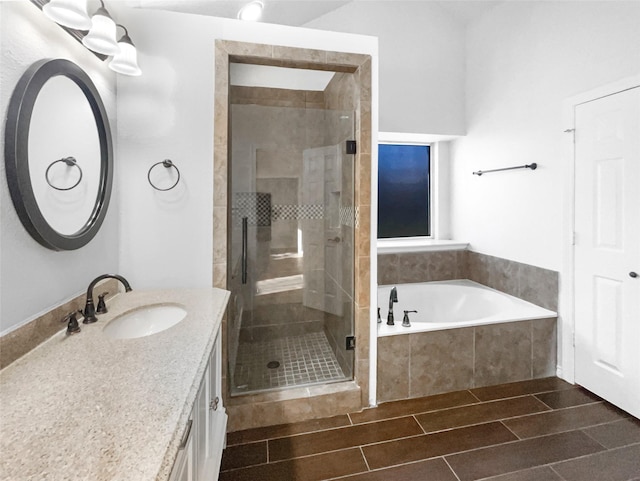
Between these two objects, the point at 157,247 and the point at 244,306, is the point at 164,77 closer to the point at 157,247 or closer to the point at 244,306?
the point at 157,247

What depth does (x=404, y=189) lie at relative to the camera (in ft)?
12.0

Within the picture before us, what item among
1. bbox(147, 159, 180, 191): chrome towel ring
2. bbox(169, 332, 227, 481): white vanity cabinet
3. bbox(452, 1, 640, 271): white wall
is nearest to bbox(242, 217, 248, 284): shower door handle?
bbox(147, 159, 180, 191): chrome towel ring

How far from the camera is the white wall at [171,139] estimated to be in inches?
68.8

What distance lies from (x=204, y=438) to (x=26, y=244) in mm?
924

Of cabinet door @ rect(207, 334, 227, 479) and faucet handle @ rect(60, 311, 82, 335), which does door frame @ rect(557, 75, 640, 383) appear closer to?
cabinet door @ rect(207, 334, 227, 479)

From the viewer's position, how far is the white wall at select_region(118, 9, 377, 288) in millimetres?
1748

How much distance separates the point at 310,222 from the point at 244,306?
0.83m

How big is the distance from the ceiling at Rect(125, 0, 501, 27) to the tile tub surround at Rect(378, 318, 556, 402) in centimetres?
240

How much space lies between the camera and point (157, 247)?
5.89ft

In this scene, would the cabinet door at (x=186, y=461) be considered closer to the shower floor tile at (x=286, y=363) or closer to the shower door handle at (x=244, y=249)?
Result: the shower floor tile at (x=286, y=363)

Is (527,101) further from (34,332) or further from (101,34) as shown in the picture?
(34,332)

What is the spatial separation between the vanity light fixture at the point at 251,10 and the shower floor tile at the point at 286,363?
2330mm

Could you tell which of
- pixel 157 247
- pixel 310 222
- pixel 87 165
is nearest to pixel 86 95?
pixel 87 165

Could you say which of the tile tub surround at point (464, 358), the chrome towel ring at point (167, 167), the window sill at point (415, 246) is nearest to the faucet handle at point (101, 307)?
the chrome towel ring at point (167, 167)
